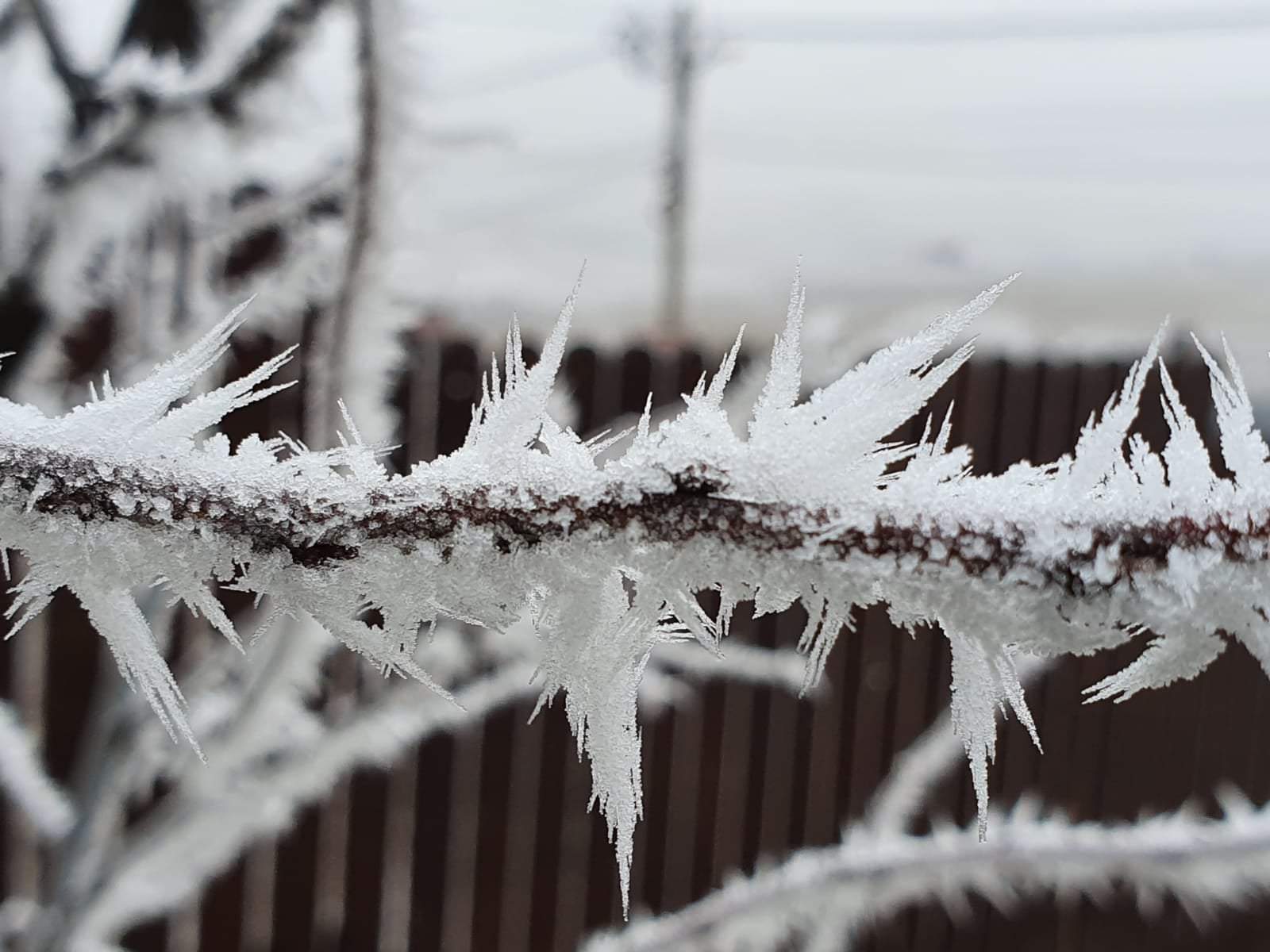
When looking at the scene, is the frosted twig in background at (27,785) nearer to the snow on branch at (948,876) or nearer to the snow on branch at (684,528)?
the snow on branch at (948,876)

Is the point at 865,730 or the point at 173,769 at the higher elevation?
the point at 173,769

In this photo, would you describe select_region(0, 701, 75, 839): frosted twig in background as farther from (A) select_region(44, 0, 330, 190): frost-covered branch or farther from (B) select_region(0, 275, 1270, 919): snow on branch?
(B) select_region(0, 275, 1270, 919): snow on branch

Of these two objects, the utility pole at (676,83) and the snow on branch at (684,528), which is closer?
the snow on branch at (684,528)

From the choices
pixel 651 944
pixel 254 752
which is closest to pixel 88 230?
pixel 254 752

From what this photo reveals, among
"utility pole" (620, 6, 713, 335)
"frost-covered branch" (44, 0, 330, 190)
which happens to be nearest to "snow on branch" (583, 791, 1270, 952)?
"frost-covered branch" (44, 0, 330, 190)

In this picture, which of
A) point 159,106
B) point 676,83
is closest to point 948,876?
point 159,106

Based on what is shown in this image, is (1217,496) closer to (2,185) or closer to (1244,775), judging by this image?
(2,185)

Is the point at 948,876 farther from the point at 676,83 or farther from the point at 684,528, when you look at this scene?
the point at 676,83

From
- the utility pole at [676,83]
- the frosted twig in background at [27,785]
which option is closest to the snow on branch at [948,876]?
the frosted twig in background at [27,785]
